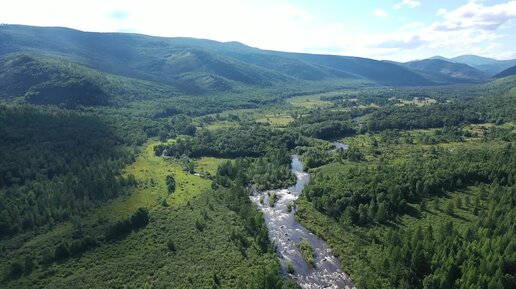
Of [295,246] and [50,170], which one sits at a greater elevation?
[295,246]

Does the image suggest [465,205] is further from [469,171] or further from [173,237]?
[173,237]

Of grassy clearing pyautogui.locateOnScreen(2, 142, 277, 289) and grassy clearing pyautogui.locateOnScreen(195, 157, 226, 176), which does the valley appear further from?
grassy clearing pyautogui.locateOnScreen(195, 157, 226, 176)

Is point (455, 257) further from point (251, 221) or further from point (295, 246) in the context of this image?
point (251, 221)

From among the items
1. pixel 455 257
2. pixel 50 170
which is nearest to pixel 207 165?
pixel 50 170

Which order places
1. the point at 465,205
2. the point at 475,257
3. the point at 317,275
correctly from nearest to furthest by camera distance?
the point at 475,257 → the point at 317,275 → the point at 465,205

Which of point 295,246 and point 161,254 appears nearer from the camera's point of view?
point 161,254

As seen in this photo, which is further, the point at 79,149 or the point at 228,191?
the point at 79,149

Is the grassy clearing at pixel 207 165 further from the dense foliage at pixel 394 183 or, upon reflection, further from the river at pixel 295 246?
the dense foliage at pixel 394 183

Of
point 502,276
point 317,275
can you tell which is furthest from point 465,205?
point 317,275
